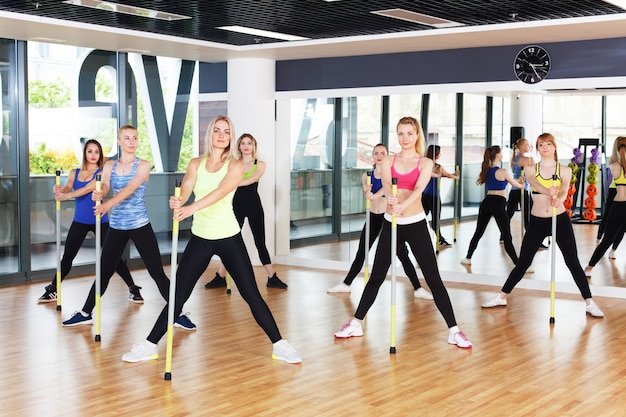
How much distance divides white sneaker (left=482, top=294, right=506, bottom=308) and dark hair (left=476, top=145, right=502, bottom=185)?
163 cm

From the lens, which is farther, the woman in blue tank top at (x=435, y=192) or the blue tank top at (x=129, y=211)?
the woman in blue tank top at (x=435, y=192)

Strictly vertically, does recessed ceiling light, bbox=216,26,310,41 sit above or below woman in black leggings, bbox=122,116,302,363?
above

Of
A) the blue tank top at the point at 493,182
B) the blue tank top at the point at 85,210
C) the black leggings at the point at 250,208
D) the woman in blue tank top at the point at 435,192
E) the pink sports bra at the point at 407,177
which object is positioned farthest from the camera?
the woman in blue tank top at the point at 435,192

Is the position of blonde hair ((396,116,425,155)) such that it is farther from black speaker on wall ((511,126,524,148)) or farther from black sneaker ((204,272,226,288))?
black sneaker ((204,272,226,288))

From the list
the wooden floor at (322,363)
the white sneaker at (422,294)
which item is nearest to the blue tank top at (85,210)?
the wooden floor at (322,363)

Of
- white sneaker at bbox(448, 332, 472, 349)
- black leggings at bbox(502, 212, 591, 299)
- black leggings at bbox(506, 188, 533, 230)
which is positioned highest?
black leggings at bbox(506, 188, 533, 230)

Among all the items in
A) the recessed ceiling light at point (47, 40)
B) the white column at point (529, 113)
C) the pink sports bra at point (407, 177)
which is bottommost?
the pink sports bra at point (407, 177)

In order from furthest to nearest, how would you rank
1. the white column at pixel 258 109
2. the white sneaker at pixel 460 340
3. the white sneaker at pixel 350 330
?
the white column at pixel 258 109 < the white sneaker at pixel 350 330 < the white sneaker at pixel 460 340

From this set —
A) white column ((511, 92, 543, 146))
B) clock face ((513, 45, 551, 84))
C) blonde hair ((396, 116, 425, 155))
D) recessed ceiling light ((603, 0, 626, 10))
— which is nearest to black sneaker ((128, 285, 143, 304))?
blonde hair ((396, 116, 425, 155))

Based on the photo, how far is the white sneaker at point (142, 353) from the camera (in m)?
5.82

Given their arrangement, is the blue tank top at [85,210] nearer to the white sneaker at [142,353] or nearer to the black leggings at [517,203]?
the white sneaker at [142,353]

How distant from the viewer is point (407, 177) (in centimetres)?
614

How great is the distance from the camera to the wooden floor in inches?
195

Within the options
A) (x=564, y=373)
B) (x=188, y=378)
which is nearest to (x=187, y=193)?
(x=188, y=378)
